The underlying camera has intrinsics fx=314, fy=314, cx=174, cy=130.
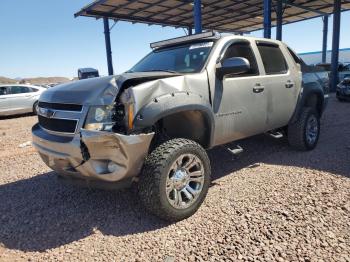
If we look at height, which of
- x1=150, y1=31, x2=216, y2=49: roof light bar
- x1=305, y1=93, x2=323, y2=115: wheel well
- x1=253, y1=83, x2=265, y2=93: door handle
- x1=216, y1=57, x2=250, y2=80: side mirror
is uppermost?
x1=150, y1=31, x2=216, y2=49: roof light bar

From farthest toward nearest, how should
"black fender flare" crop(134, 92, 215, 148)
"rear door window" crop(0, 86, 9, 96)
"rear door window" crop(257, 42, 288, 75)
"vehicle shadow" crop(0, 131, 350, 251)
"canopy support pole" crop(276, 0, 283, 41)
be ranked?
"canopy support pole" crop(276, 0, 283, 41)
"rear door window" crop(0, 86, 9, 96)
"rear door window" crop(257, 42, 288, 75)
"vehicle shadow" crop(0, 131, 350, 251)
"black fender flare" crop(134, 92, 215, 148)

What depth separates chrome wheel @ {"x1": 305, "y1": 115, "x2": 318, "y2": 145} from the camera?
17.6 ft

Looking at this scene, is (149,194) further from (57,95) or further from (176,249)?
(57,95)

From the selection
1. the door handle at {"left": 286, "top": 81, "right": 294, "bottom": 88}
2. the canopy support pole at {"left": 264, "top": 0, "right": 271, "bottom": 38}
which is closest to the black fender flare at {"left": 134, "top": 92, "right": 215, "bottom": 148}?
the door handle at {"left": 286, "top": 81, "right": 294, "bottom": 88}

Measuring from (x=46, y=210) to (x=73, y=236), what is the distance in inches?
30.7

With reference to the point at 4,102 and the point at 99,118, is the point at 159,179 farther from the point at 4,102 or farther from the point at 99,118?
the point at 4,102

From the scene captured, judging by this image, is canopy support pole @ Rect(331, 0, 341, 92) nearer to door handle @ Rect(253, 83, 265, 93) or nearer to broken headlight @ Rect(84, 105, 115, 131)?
door handle @ Rect(253, 83, 265, 93)

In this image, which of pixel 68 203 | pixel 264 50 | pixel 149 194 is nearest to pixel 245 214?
pixel 149 194

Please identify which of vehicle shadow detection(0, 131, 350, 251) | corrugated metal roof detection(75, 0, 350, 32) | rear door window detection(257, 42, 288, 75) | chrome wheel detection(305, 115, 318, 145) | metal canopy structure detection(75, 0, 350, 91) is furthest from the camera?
corrugated metal roof detection(75, 0, 350, 32)

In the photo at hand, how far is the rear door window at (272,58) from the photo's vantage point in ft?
15.1

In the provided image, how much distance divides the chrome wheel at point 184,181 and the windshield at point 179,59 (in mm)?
1084

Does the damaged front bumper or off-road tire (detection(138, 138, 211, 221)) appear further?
off-road tire (detection(138, 138, 211, 221))

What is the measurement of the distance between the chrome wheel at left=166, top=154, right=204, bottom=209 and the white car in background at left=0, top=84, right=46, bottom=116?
11748mm

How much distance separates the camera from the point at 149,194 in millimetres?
2969
